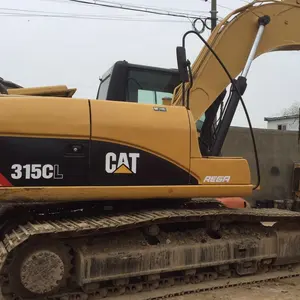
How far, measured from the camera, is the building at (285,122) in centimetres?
2952

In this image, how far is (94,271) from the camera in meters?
4.38

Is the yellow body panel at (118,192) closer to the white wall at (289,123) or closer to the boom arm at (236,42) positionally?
the boom arm at (236,42)

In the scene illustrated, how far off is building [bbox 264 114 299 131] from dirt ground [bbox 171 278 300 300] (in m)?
24.5

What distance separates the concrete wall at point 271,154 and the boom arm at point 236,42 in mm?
7789

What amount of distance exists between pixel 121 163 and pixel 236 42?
227 centimetres

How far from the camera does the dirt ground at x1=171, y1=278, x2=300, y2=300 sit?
4.72 m

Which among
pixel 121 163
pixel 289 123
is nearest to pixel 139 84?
pixel 121 163

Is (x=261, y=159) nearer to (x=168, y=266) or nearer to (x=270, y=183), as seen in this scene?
(x=270, y=183)

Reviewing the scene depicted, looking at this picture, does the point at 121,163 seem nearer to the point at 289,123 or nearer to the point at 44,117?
the point at 44,117

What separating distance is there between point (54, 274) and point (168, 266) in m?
1.19

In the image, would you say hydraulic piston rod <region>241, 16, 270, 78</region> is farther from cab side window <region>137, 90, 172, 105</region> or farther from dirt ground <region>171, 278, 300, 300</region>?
dirt ground <region>171, 278, 300, 300</region>

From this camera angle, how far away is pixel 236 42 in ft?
18.4

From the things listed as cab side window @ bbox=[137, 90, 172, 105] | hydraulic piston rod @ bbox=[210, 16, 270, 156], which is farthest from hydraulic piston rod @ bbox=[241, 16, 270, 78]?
cab side window @ bbox=[137, 90, 172, 105]

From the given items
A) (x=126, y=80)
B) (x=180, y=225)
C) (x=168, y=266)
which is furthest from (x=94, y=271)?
(x=126, y=80)
